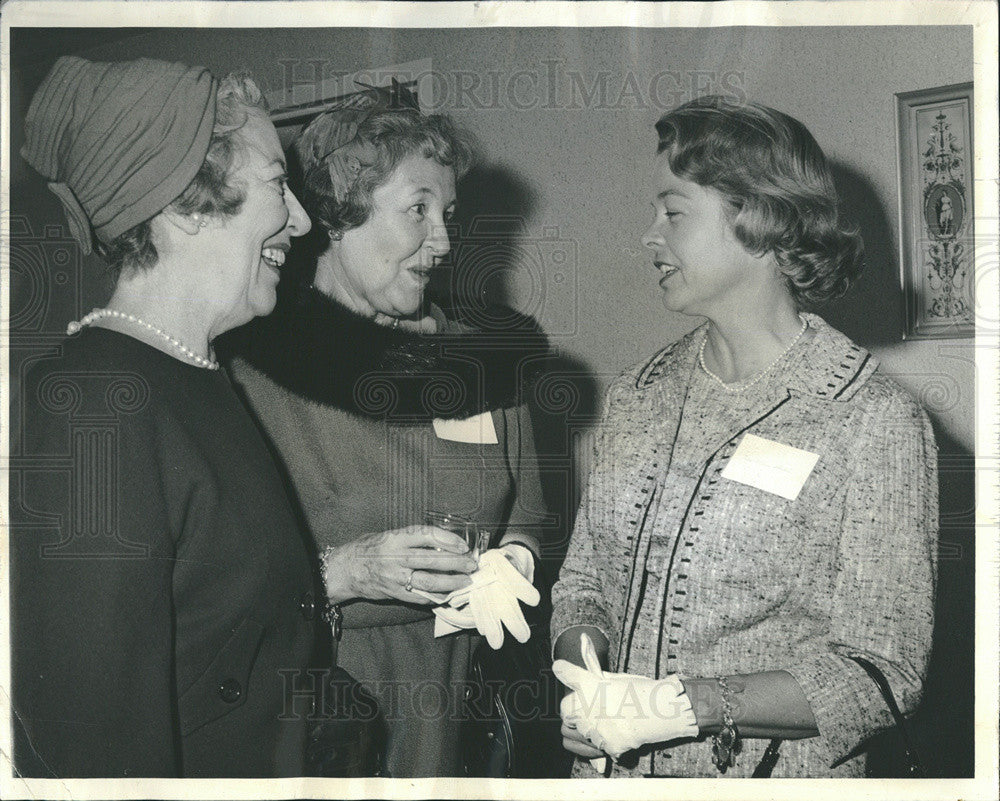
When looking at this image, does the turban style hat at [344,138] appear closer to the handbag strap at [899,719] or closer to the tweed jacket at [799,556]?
the tweed jacket at [799,556]

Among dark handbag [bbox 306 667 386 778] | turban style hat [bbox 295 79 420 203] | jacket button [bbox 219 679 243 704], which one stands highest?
turban style hat [bbox 295 79 420 203]

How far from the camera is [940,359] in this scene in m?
1.68

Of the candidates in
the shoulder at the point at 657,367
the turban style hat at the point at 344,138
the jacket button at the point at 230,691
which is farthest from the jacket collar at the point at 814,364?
the jacket button at the point at 230,691

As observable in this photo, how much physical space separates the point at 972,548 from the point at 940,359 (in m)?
0.33

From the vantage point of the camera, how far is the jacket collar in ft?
5.27

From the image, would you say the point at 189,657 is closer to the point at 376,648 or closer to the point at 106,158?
the point at 376,648

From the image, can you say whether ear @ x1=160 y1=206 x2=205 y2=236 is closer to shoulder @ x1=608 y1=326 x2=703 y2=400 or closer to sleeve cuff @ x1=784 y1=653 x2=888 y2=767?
shoulder @ x1=608 y1=326 x2=703 y2=400

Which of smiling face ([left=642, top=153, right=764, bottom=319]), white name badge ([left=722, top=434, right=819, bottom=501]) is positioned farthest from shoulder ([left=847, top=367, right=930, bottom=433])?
smiling face ([left=642, top=153, right=764, bottom=319])

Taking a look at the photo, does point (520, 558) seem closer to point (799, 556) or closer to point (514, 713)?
point (514, 713)

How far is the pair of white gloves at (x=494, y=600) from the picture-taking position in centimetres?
165

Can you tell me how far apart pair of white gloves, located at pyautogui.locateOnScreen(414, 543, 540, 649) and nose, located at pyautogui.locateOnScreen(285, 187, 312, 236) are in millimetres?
630

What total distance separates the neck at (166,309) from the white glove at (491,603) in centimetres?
59

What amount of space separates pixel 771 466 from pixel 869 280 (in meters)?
0.38

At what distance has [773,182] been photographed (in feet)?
5.38
